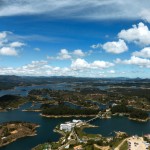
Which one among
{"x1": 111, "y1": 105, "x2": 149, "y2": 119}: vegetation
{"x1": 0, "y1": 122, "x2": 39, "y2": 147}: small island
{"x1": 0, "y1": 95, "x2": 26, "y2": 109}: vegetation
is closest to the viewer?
{"x1": 0, "y1": 122, "x2": 39, "y2": 147}: small island

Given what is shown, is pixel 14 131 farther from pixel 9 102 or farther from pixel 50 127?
pixel 9 102

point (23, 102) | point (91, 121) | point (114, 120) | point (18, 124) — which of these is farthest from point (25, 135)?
point (23, 102)

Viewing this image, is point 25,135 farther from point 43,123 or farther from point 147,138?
point 147,138

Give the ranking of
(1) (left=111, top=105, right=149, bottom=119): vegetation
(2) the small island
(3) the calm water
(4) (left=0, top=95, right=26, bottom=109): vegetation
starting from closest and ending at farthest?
(3) the calm water < (2) the small island < (1) (left=111, top=105, right=149, bottom=119): vegetation < (4) (left=0, top=95, right=26, bottom=109): vegetation

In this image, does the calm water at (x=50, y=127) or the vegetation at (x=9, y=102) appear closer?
the calm water at (x=50, y=127)

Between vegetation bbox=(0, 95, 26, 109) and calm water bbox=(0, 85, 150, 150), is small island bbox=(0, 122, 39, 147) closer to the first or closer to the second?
calm water bbox=(0, 85, 150, 150)

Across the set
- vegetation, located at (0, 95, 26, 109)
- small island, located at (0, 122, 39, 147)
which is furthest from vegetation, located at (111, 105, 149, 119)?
vegetation, located at (0, 95, 26, 109)

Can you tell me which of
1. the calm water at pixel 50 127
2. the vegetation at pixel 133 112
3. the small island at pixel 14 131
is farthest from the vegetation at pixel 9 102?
the vegetation at pixel 133 112

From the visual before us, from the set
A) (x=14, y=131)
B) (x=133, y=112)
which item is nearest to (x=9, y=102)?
(x=14, y=131)

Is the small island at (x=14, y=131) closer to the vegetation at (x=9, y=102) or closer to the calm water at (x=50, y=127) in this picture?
the calm water at (x=50, y=127)
